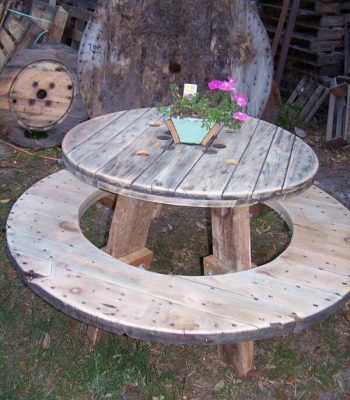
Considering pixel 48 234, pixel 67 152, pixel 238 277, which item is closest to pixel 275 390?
pixel 238 277

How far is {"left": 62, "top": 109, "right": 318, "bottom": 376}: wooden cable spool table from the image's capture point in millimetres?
1863

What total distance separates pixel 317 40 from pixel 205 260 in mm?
4245

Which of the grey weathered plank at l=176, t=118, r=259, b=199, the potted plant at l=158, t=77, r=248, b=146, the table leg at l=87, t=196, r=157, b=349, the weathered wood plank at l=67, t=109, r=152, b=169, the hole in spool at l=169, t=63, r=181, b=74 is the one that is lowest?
the table leg at l=87, t=196, r=157, b=349

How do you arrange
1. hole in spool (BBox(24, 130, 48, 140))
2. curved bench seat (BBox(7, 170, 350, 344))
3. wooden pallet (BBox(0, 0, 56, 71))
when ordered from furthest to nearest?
1. wooden pallet (BBox(0, 0, 56, 71))
2. hole in spool (BBox(24, 130, 48, 140))
3. curved bench seat (BBox(7, 170, 350, 344))

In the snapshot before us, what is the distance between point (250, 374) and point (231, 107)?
1225 millimetres

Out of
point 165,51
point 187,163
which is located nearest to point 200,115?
point 187,163

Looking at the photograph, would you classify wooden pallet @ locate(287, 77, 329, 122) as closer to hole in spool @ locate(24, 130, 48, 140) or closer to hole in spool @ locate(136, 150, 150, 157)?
hole in spool @ locate(24, 130, 48, 140)

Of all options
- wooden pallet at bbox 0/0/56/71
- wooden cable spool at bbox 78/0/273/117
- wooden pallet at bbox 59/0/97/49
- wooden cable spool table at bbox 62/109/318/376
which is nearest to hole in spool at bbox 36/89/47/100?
wooden pallet at bbox 0/0/56/71

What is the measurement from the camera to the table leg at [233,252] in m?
2.31

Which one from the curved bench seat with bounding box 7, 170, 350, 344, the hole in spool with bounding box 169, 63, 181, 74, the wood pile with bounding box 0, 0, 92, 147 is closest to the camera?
the curved bench seat with bounding box 7, 170, 350, 344

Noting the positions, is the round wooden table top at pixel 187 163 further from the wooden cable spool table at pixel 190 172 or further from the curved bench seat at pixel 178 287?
the curved bench seat at pixel 178 287

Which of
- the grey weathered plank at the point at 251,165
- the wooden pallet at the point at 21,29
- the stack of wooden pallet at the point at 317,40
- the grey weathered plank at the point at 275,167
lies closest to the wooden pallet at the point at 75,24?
the wooden pallet at the point at 21,29

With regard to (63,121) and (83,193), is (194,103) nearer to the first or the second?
(83,193)

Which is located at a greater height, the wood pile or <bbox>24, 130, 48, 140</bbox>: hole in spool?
the wood pile
